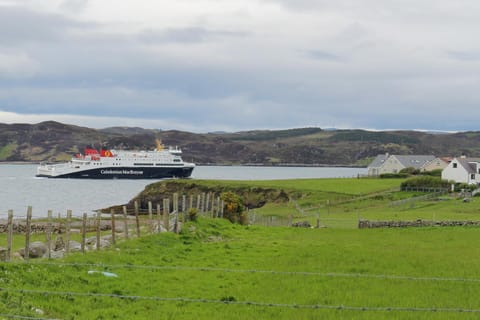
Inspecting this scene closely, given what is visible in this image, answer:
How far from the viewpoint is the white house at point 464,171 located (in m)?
81.5

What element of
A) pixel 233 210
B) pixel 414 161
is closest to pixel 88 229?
pixel 233 210

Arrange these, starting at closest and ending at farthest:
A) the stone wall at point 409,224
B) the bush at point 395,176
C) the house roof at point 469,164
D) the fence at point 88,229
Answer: the fence at point 88,229, the stone wall at point 409,224, the house roof at point 469,164, the bush at point 395,176

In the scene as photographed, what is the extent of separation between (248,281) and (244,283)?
0.26m

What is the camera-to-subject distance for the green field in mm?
13281

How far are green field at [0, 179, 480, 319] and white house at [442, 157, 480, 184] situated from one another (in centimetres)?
5506

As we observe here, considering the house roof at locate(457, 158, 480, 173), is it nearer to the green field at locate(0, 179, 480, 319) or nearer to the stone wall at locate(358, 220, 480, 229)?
the stone wall at locate(358, 220, 480, 229)

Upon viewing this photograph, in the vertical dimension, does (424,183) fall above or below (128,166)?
above

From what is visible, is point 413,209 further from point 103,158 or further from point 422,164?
point 103,158

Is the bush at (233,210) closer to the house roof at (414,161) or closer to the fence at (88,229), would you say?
the fence at (88,229)

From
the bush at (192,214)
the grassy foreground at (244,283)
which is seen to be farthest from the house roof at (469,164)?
the grassy foreground at (244,283)

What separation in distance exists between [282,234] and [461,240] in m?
8.97

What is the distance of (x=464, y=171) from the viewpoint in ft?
270

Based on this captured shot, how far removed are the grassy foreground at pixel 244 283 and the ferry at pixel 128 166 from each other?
13130cm

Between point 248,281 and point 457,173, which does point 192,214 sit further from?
point 457,173
